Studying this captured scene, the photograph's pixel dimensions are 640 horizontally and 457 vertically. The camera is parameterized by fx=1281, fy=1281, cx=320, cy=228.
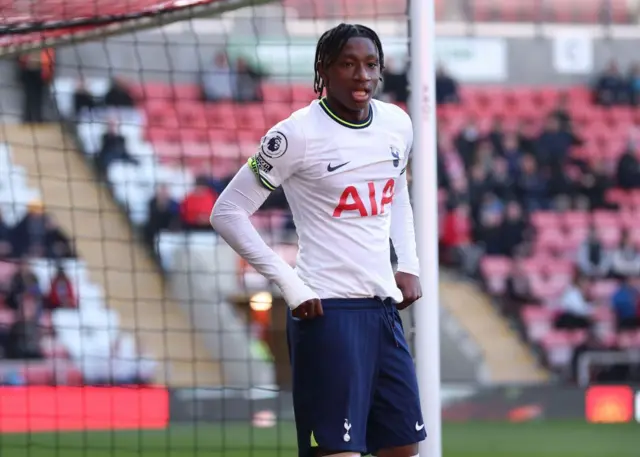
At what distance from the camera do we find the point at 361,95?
3699 mm

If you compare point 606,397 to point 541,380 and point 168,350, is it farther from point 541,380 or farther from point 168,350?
point 168,350

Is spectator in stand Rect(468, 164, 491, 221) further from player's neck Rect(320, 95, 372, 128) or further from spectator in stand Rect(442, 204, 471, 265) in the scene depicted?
player's neck Rect(320, 95, 372, 128)

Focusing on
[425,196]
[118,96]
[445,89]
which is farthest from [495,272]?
[425,196]

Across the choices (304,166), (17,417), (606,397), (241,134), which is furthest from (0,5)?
(241,134)

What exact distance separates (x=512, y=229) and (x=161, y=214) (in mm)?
3715

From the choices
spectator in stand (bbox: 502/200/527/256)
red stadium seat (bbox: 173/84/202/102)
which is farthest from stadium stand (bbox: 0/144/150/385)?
spectator in stand (bbox: 502/200/527/256)

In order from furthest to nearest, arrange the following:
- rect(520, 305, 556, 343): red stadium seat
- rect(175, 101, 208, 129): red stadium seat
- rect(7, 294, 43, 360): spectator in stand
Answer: rect(175, 101, 208, 129): red stadium seat < rect(520, 305, 556, 343): red stadium seat < rect(7, 294, 43, 360): spectator in stand

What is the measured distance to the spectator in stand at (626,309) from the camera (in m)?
12.7

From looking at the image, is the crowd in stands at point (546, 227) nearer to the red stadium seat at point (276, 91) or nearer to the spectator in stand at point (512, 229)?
the spectator in stand at point (512, 229)

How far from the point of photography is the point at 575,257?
43.8 ft

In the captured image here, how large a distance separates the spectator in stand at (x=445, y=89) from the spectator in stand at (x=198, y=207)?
3.13 m

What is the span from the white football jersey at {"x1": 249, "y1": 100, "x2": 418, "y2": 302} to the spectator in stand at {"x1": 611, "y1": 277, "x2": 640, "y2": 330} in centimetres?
925

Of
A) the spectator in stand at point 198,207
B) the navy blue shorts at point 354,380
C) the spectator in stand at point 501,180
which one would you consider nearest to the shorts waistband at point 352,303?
the navy blue shorts at point 354,380

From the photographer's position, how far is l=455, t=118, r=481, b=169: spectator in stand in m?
13.4
